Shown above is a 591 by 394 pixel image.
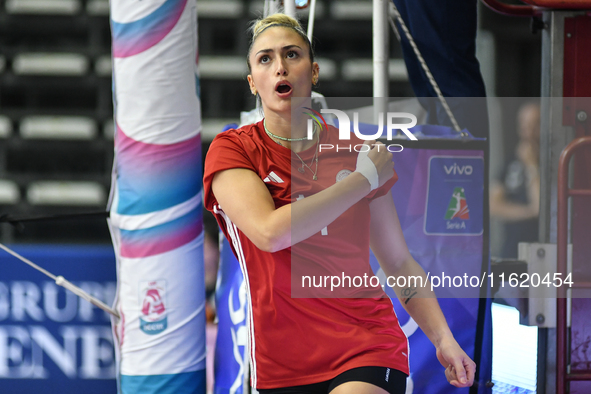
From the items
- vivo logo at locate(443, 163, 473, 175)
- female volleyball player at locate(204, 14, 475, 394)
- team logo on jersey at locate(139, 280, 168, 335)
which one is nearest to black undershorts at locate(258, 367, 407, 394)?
female volleyball player at locate(204, 14, 475, 394)

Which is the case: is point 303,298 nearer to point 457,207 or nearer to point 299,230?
point 299,230

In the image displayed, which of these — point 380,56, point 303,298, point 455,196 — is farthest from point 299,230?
point 380,56

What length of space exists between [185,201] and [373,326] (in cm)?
127

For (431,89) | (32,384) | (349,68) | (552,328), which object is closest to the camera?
(552,328)

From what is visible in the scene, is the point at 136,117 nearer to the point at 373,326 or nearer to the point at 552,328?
the point at 373,326

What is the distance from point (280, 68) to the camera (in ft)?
5.61

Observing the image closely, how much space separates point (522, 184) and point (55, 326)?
2.69 m

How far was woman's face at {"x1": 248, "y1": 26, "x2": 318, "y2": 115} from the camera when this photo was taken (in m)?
1.72


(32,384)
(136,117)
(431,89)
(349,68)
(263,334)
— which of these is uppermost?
(349,68)

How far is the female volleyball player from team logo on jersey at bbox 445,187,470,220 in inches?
44.8

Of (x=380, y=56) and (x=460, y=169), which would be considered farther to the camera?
(x=380, y=56)

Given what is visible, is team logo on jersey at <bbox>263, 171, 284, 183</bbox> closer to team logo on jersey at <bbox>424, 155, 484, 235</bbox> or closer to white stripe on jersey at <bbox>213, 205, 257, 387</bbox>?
white stripe on jersey at <bbox>213, 205, 257, 387</bbox>

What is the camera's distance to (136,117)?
8.49ft

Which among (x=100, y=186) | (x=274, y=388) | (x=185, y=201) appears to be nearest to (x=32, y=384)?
(x=185, y=201)
